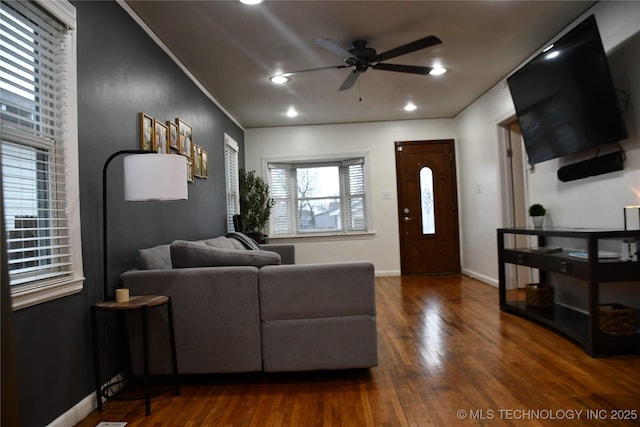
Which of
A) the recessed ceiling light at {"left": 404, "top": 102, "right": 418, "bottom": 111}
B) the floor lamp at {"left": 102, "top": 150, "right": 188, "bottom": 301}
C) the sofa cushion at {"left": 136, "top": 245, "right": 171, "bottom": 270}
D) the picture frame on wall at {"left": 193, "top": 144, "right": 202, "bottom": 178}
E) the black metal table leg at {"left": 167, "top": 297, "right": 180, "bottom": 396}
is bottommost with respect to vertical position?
the black metal table leg at {"left": 167, "top": 297, "right": 180, "bottom": 396}

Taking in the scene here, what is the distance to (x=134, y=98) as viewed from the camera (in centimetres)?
277

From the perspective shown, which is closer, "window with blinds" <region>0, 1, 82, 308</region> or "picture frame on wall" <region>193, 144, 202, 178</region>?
"window with blinds" <region>0, 1, 82, 308</region>

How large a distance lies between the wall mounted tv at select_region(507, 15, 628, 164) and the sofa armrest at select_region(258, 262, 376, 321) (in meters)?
2.02

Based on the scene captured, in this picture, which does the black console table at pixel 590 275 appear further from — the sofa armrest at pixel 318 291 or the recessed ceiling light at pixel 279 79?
the recessed ceiling light at pixel 279 79

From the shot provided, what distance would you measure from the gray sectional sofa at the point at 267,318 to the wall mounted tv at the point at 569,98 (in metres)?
2.03

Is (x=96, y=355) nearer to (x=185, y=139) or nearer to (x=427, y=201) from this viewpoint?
(x=185, y=139)

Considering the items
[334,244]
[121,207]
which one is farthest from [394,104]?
[121,207]

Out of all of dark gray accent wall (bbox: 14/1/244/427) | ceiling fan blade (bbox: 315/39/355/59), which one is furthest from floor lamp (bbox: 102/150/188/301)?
ceiling fan blade (bbox: 315/39/355/59)

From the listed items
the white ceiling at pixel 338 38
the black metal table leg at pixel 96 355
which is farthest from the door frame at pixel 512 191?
the black metal table leg at pixel 96 355

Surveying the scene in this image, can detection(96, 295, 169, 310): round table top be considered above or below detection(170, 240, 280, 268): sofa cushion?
below

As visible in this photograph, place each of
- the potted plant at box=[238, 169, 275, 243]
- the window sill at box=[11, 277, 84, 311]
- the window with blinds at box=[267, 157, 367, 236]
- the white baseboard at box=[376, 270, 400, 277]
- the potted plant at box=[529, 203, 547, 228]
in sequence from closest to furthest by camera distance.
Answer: the window sill at box=[11, 277, 84, 311] → the potted plant at box=[529, 203, 547, 228] → the potted plant at box=[238, 169, 275, 243] → the white baseboard at box=[376, 270, 400, 277] → the window with blinds at box=[267, 157, 367, 236]

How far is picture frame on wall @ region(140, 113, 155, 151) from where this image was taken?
111 inches

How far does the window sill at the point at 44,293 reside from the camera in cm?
161

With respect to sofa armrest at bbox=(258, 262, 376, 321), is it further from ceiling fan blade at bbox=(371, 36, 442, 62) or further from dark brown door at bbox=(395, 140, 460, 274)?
dark brown door at bbox=(395, 140, 460, 274)
